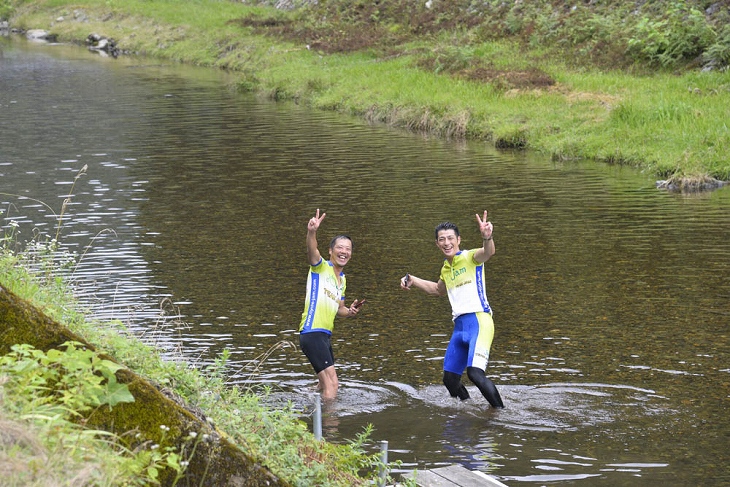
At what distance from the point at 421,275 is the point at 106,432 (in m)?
13.1

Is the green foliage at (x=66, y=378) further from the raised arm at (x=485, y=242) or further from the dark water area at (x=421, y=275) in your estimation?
the raised arm at (x=485, y=242)

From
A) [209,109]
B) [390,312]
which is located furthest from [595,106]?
[390,312]

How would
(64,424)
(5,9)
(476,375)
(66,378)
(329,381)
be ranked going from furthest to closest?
(5,9) → (329,381) → (476,375) → (66,378) → (64,424)

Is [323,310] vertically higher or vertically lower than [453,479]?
higher

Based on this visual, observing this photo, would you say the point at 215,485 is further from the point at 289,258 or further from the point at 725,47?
the point at 725,47

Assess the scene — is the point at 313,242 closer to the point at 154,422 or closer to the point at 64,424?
the point at 154,422

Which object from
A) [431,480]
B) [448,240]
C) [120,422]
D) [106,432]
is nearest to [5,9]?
[448,240]

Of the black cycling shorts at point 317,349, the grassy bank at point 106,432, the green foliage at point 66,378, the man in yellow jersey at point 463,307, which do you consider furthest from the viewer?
the black cycling shorts at point 317,349

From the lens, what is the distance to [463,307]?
504 inches

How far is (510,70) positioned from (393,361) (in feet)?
100

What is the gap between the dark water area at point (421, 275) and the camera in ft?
38.8

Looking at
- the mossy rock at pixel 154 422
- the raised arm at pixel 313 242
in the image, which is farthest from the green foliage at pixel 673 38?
the mossy rock at pixel 154 422

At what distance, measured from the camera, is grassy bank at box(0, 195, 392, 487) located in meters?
5.75

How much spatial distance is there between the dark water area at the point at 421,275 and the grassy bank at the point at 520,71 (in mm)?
1633
